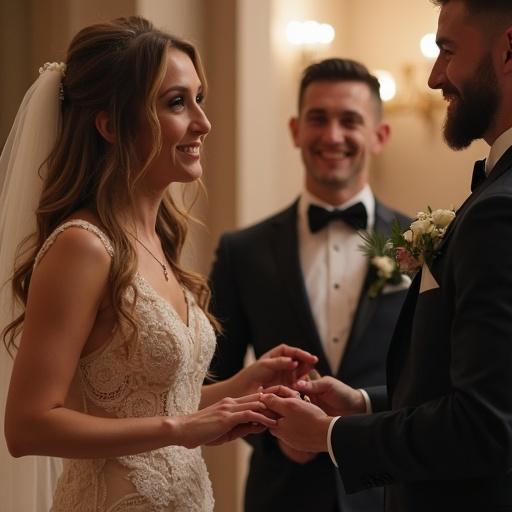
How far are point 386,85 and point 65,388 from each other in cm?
488

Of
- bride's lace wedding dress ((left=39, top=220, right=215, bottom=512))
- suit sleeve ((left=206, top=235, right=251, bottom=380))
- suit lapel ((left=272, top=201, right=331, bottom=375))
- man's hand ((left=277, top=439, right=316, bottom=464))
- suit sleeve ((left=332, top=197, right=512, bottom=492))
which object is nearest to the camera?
suit sleeve ((left=332, top=197, right=512, bottom=492))

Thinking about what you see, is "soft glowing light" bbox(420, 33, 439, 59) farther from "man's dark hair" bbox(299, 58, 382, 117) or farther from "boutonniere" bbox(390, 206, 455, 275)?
"boutonniere" bbox(390, 206, 455, 275)

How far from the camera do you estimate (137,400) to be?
7.51ft

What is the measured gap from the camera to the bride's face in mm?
2393

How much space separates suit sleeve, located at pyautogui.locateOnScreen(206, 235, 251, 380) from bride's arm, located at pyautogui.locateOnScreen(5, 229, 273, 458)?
50.6 inches

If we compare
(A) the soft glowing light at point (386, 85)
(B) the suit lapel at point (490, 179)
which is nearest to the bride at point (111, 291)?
(B) the suit lapel at point (490, 179)

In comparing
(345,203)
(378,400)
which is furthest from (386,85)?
(378,400)

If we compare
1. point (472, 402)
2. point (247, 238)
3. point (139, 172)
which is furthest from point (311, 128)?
point (472, 402)

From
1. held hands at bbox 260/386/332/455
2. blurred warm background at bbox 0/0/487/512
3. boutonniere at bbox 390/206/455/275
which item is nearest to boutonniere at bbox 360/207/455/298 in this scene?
boutonniere at bbox 390/206/455/275

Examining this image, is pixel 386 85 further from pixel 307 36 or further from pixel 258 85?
pixel 258 85

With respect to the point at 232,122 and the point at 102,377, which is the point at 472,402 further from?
the point at 232,122

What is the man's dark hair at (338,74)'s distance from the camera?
3.72 m

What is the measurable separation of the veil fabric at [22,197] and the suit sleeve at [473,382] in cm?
109

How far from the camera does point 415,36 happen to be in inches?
260
